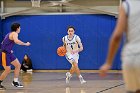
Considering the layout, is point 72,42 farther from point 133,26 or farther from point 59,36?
point 133,26

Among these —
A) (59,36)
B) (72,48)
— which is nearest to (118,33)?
(72,48)

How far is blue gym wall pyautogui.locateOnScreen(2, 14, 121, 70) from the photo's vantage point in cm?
1410

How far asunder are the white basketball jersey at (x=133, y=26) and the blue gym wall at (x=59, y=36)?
36.9 feet

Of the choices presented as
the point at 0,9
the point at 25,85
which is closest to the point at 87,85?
the point at 25,85

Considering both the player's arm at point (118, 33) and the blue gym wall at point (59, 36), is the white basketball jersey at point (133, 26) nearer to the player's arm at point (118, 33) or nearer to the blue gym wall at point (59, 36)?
the player's arm at point (118, 33)

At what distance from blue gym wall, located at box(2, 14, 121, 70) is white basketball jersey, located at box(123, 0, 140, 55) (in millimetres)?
11239

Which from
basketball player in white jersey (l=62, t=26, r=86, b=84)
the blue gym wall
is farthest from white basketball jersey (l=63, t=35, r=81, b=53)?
the blue gym wall

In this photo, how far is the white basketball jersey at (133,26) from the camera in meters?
2.81

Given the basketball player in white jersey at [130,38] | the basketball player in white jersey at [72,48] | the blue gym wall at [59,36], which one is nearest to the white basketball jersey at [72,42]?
the basketball player in white jersey at [72,48]

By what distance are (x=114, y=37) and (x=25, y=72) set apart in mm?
11439

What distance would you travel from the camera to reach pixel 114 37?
9.26 ft

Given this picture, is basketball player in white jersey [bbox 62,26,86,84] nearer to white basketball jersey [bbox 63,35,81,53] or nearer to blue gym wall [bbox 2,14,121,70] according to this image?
white basketball jersey [bbox 63,35,81,53]

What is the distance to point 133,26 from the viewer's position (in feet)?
9.29

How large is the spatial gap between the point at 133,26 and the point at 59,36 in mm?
11500
